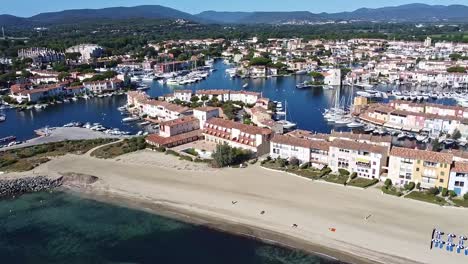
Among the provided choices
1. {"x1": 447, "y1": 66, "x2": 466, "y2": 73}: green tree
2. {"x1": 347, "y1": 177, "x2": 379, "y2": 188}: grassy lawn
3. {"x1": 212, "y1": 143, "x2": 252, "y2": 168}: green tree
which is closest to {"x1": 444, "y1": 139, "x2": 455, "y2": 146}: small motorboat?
{"x1": 347, "y1": 177, "x2": 379, "y2": 188}: grassy lawn

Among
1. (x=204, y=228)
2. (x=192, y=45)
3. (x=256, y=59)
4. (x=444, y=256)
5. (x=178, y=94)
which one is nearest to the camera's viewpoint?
(x=444, y=256)

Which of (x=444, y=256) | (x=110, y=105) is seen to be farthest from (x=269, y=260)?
(x=110, y=105)

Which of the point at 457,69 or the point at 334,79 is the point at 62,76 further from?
the point at 457,69

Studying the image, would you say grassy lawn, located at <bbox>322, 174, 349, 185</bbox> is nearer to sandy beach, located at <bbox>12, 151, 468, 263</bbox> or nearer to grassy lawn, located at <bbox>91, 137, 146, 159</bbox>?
sandy beach, located at <bbox>12, 151, 468, 263</bbox>

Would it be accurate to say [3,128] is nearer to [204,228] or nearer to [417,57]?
[204,228]

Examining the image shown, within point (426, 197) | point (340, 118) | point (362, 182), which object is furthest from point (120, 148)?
point (340, 118)

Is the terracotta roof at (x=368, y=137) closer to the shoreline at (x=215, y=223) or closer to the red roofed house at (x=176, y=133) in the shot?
the shoreline at (x=215, y=223)

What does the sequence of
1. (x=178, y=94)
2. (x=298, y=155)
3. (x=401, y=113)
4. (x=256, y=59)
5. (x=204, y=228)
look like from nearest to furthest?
1. (x=204, y=228)
2. (x=298, y=155)
3. (x=401, y=113)
4. (x=178, y=94)
5. (x=256, y=59)
